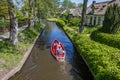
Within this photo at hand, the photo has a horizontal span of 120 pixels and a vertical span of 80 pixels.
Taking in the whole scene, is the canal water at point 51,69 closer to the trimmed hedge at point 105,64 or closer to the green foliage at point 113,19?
the trimmed hedge at point 105,64

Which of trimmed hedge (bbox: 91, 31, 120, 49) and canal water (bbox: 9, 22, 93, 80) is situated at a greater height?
trimmed hedge (bbox: 91, 31, 120, 49)

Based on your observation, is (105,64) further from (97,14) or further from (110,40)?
(97,14)

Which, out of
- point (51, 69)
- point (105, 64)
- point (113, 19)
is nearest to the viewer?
point (105, 64)

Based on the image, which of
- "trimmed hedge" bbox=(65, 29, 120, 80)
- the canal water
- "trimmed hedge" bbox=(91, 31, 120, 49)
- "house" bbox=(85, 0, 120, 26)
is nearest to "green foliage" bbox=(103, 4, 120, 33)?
"trimmed hedge" bbox=(91, 31, 120, 49)

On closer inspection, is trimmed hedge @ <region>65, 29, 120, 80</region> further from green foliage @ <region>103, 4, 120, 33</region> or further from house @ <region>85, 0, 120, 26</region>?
house @ <region>85, 0, 120, 26</region>

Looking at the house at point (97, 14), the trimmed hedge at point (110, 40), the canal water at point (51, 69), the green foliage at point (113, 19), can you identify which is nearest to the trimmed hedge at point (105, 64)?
the canal water at point (51, 69)

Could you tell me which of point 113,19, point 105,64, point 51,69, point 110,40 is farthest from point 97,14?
point 105,64

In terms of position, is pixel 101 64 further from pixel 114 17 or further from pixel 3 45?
pixel 114 17

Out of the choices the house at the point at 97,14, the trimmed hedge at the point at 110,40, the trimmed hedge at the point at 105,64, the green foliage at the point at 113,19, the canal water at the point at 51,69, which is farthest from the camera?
the house at the point at 97,14

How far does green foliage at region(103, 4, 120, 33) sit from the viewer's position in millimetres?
22062

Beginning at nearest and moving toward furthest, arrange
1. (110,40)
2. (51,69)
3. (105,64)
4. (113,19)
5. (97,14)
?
(105,64) → (51,69) → (110,40) → (113,19) → (97,14)

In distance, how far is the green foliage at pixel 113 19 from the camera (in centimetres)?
2206

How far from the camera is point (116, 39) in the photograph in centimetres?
1792

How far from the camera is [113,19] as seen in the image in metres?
22.2
